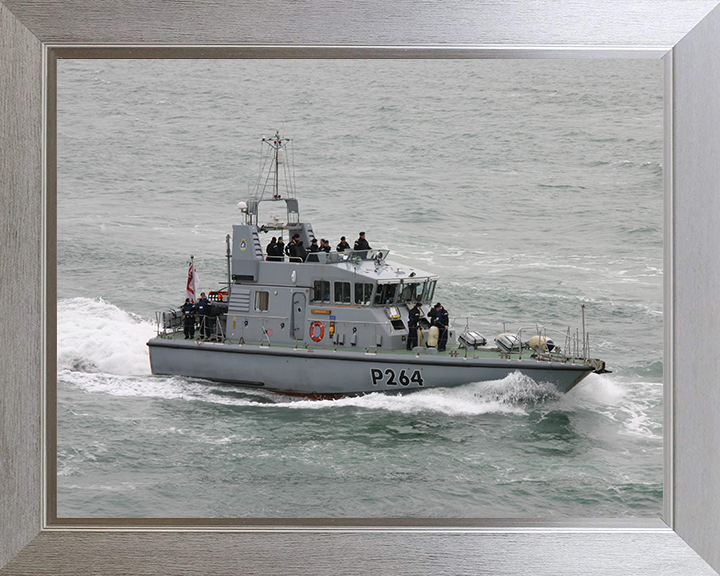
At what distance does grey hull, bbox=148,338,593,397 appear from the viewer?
39.0ft

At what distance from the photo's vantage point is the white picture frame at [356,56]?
4.30 metres

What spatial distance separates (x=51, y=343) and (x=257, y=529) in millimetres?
1518

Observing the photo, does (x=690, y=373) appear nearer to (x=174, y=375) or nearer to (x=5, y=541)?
(x=5, y=541)

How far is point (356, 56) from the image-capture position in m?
4.40

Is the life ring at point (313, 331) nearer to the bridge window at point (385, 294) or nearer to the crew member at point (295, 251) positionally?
the bridge window at point (385, 294)

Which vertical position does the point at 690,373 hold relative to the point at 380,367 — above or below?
above

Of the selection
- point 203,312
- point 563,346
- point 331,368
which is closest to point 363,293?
point 331,368

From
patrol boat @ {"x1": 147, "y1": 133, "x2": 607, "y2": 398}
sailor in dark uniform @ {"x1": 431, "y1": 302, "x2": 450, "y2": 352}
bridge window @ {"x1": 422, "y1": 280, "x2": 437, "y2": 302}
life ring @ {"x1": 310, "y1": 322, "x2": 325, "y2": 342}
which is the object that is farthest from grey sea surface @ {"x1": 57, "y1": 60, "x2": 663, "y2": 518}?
life ring @ {"x1": 310, "y1": 322, "x2": 325, "y2": 342}

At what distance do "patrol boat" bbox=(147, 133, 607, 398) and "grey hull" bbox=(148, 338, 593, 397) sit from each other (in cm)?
2

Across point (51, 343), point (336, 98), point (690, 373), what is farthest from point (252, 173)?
point (690, 373)

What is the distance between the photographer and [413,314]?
13.2 meters

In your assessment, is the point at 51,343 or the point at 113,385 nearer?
the point at 51,343

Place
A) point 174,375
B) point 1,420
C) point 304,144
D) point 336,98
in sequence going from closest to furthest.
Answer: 1. point 1,420
2. point 336,98
3. point 304,144
4. point 174,375

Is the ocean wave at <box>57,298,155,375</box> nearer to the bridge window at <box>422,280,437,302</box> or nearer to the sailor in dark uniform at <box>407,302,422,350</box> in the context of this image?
the sailor in dark uniform at <box>407,302,422,350</box>
